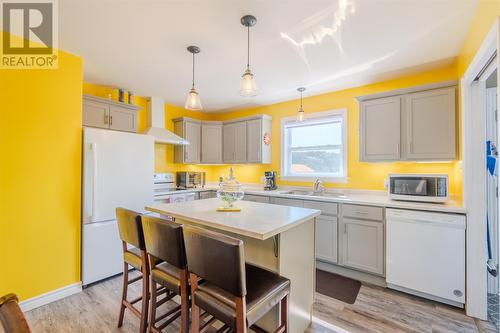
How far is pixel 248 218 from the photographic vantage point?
1665 mm

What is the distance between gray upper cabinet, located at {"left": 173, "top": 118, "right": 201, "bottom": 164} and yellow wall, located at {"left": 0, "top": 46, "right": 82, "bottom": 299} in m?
1.94

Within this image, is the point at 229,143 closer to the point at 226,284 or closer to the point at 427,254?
the point at 427,254

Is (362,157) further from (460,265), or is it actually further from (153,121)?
(153,121)

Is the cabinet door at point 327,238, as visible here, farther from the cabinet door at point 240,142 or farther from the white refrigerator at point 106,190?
the white refrigerator at point 106,190

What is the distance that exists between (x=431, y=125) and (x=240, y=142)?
292cm

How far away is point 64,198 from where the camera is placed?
2361 mm

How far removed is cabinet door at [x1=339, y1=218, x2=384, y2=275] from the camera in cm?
257

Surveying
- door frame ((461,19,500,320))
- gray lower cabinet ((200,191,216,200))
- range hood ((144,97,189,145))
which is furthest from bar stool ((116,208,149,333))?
door frame ((461,19,500,320))

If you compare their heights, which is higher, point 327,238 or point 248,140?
point 248,140

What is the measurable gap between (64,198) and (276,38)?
8.80ft

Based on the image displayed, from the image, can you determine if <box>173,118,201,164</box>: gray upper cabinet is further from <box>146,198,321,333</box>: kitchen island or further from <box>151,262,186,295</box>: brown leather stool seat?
<box>151,262,186,295</box>: brown leather stool seat

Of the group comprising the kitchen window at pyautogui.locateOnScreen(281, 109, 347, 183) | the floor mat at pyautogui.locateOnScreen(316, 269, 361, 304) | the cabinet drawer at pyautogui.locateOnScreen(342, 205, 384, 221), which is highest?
the kitchen window at pyautogui.locateOnScreen(281, 109, 347, 183)

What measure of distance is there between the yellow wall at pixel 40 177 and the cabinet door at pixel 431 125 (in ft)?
12.4

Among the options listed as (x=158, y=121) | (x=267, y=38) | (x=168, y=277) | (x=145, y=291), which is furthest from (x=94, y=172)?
(x=267, y=38)
